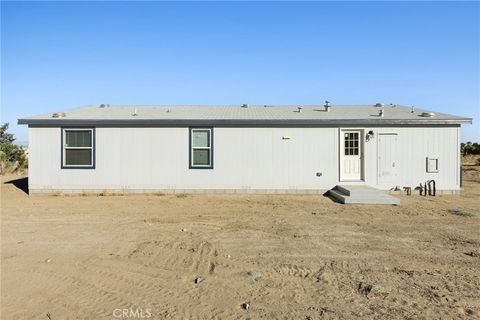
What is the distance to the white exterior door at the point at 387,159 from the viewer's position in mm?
13445

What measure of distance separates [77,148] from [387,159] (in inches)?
445

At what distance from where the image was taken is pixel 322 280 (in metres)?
4.91

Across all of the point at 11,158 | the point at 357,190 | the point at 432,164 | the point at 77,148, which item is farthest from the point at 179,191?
the point at 11,158

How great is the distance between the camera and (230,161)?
13453 millimetres

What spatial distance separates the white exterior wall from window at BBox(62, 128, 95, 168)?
204mm

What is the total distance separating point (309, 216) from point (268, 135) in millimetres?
4602

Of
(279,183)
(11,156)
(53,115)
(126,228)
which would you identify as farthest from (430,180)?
(11,156)

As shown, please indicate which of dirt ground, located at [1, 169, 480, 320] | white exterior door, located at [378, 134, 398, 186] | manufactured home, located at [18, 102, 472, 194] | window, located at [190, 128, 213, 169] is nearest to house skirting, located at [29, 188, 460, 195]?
manufactured home, located at [18, 102, 472, 194]

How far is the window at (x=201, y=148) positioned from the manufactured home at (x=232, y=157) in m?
0.04

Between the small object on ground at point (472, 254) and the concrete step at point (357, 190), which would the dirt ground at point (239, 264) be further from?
the concrete step at point (357, 190)

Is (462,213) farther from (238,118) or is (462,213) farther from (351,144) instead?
(238,118)

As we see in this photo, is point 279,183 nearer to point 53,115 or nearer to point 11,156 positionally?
point 53,115

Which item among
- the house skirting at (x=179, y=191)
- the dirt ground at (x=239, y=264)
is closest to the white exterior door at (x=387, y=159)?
the house skirting at (x=179, y=191)

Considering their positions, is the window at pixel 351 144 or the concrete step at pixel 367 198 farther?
the window at pixel 351 144
